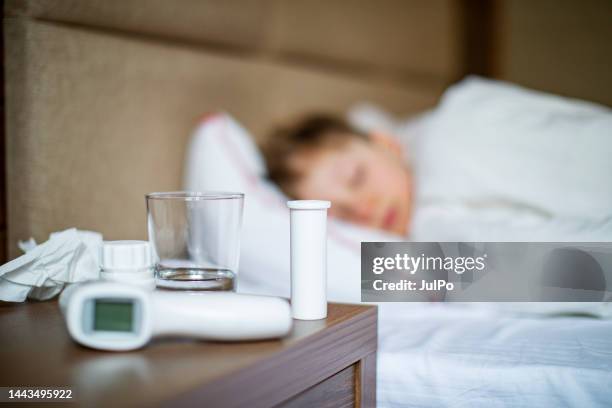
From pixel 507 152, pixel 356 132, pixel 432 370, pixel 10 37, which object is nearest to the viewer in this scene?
pixel 432 370

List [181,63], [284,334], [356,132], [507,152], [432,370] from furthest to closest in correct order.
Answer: [356,132], [181,63], [507,152], [432,370], [284,334]

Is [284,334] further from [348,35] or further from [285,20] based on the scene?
[348,35]

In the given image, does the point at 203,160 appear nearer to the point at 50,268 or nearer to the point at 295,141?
the point at 295,141

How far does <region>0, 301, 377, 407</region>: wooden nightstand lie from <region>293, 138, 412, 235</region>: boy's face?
50 cm

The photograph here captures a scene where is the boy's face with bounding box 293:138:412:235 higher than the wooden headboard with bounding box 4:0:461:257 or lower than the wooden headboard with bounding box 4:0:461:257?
lower

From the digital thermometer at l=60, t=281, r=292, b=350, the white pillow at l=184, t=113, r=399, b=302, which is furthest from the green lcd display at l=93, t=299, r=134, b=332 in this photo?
the white pillow at l=184, t=113, r=399, b=302

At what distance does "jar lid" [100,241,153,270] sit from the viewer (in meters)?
0.47

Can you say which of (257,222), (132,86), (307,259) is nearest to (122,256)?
(307,259)

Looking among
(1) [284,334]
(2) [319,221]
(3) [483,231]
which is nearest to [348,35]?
(3) [483,231]

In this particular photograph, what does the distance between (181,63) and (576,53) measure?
1.06 m

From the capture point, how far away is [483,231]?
0.78m

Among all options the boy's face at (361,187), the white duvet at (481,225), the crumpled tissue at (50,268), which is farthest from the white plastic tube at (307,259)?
the boy's face at (361,187)

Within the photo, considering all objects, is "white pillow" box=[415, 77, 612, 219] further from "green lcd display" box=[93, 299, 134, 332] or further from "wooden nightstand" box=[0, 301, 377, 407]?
"green lcd display" box=[93, 299, 134, 332]

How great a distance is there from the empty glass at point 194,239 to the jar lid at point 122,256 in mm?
50
